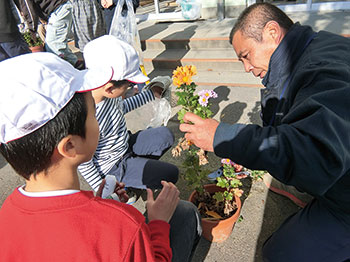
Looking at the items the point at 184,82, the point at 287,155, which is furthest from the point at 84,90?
the point at 184,82

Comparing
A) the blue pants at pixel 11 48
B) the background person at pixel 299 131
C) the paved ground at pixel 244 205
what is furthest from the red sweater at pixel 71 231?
the blue pants at pixel 11 48

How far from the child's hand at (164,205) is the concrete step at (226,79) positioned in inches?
122

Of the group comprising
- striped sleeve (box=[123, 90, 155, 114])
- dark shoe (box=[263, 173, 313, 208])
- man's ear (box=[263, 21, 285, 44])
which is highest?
man's ear (box=[263, 21, 285, 44])

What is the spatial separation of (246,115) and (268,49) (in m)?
1.88

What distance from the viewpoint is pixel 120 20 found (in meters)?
3.64

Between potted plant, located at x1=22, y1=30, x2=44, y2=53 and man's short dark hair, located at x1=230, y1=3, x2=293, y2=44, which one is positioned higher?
man's short dark hair, located at x1=230, y1=3, x2=293, y2=44

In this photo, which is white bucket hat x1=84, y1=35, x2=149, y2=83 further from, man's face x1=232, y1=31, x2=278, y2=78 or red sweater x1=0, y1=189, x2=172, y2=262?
red sweater x1=0, y1=189, x2=172, y2=262

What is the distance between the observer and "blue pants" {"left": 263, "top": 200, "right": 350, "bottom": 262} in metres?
1.45

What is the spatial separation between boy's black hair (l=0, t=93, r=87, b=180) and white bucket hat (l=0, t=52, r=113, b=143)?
0.09 feet

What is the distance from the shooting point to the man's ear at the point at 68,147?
0.92 metres

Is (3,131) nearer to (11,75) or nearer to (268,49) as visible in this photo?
(11,75)

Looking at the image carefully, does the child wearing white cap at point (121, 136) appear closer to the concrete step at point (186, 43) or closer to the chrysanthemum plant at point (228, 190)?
the chrysanthemum plant at point (228, 190)

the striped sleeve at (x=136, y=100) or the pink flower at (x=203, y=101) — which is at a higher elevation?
the pink flower at (x=203, y=101)

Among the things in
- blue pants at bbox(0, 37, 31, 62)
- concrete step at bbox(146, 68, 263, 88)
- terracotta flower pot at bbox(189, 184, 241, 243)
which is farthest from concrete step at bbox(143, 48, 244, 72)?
terracotta flower pot at bbox(189, 184, 241, 243)
